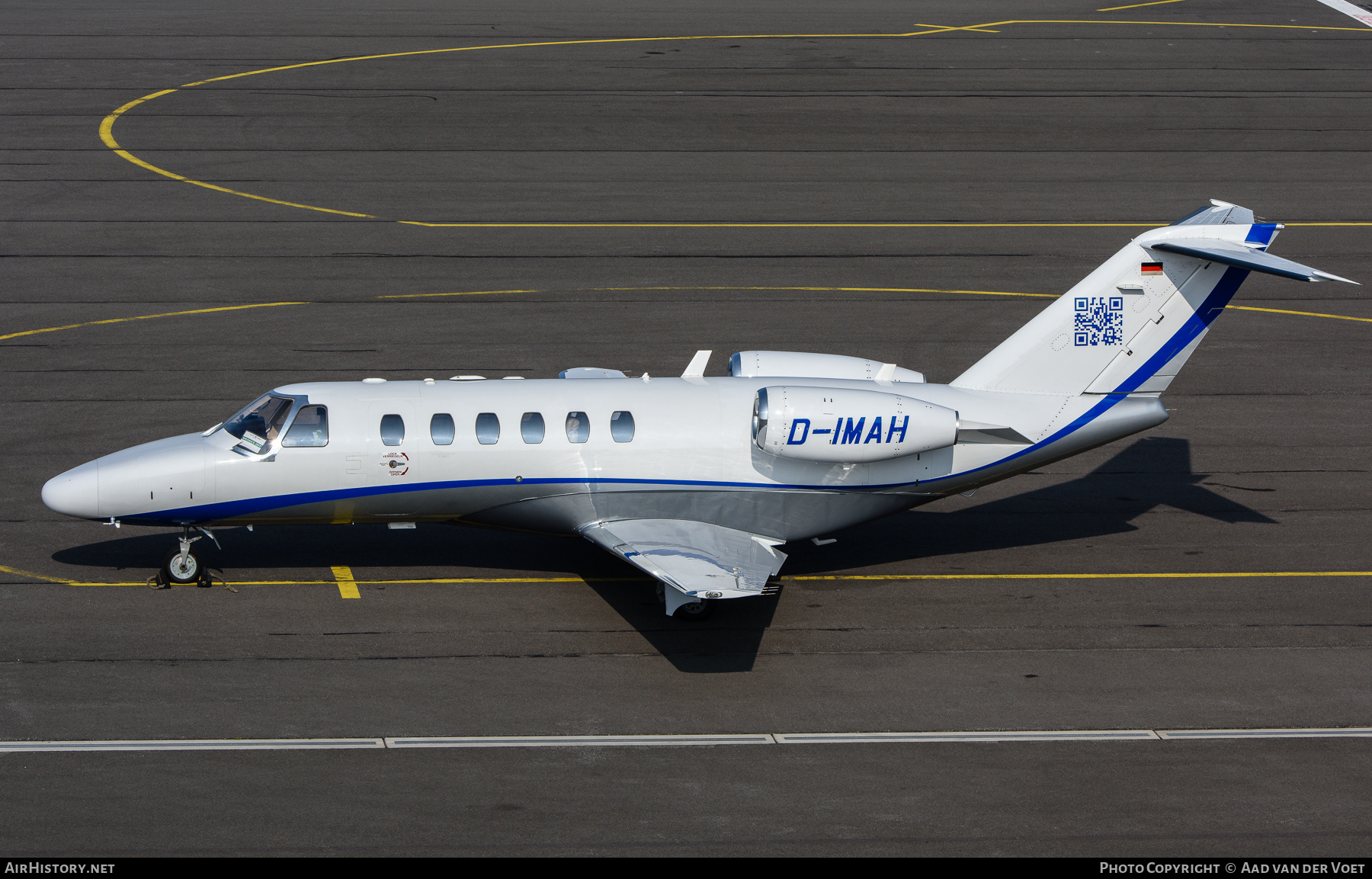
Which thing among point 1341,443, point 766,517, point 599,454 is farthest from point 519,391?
point 1341,443

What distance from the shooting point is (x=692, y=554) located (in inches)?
759

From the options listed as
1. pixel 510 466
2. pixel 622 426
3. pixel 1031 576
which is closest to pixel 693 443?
pixel 622 426

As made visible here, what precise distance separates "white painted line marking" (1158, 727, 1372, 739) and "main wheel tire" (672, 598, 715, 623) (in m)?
6.47

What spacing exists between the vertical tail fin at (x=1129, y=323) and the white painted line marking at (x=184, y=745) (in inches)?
433

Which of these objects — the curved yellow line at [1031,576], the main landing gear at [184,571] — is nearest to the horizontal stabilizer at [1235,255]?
the curved yellow line at [1031,576]

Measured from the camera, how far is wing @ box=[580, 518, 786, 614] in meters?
18.2

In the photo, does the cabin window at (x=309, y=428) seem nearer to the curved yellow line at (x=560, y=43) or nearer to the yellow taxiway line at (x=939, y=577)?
the yellow taxiway line at (x=939, y=577)

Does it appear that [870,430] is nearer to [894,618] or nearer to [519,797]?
[894,618]

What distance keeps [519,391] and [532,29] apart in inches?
1518

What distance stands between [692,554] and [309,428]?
19.4 ft

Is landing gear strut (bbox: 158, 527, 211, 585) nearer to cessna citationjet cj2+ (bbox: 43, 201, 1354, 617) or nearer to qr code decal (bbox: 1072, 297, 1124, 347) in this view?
cessna citationjet cj2+ (bbox: 43, 201, 1354, 617)

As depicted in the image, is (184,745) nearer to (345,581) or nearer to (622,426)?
(345,581)

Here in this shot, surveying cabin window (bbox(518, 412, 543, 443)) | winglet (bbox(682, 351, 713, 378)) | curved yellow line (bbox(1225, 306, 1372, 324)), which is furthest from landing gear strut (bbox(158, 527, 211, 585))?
curved yellow line (bbox(1225, 306, 1372, 324))

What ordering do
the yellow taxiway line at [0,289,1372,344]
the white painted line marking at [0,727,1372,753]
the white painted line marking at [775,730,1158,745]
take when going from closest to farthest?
the white painted line marking at [0,727,1372,753]
the white painted line marking at [775,730,1158,745]
the yellow taxiway line at [0,289,1372,344]
